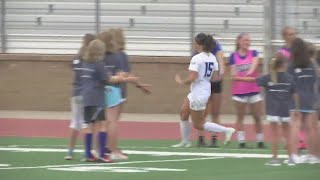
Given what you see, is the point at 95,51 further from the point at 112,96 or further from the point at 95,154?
the point at 95,154

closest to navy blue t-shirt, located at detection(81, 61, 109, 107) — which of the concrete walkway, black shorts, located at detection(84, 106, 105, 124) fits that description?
black shorts, located at detection(84, 106, 105, 124)

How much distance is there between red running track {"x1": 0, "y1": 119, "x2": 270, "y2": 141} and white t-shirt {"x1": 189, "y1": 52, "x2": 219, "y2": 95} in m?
2.55

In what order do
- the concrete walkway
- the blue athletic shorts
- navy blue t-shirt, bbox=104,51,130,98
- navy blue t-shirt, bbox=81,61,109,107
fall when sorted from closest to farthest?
1. navy blue t-shirt, bbox=81,61,109,107
2. the blue athletic shorts
3. navy blue t-shirt, bbox=104,51,130,98
4. the concrete walkway

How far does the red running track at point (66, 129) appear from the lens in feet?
52.1

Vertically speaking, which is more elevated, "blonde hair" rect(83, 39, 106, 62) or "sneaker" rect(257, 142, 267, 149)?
"blonde hair" rect(83, 39, 106, 62)

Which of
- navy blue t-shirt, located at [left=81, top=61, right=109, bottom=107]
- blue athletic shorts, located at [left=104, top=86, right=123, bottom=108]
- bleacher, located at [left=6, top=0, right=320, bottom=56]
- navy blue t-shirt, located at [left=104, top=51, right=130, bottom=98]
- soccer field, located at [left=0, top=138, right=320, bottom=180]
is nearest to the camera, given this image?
soccer field, located at [left=0, top=138, right=320, bottom=180]

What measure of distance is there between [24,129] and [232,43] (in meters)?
6.35

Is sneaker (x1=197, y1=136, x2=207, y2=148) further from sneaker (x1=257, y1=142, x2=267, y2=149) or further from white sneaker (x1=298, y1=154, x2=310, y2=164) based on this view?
white sneaker (x1=298, y1=154, x2=310, y2=164)

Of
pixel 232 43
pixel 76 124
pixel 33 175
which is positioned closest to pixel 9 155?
pixel 76 124

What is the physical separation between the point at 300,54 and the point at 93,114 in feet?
9.56

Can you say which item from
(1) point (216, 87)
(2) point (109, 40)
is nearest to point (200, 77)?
(1) point (216, 87)

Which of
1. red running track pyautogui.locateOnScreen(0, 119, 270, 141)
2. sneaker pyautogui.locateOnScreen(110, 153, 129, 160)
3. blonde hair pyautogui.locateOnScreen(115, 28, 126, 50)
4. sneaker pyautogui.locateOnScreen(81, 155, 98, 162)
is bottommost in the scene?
red running track pyautogui.locateOnScreen(0, 119, 270, 141)

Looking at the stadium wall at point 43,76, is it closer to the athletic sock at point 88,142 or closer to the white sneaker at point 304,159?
the athletic sock at point 88,142

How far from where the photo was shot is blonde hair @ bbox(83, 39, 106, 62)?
444 inches
